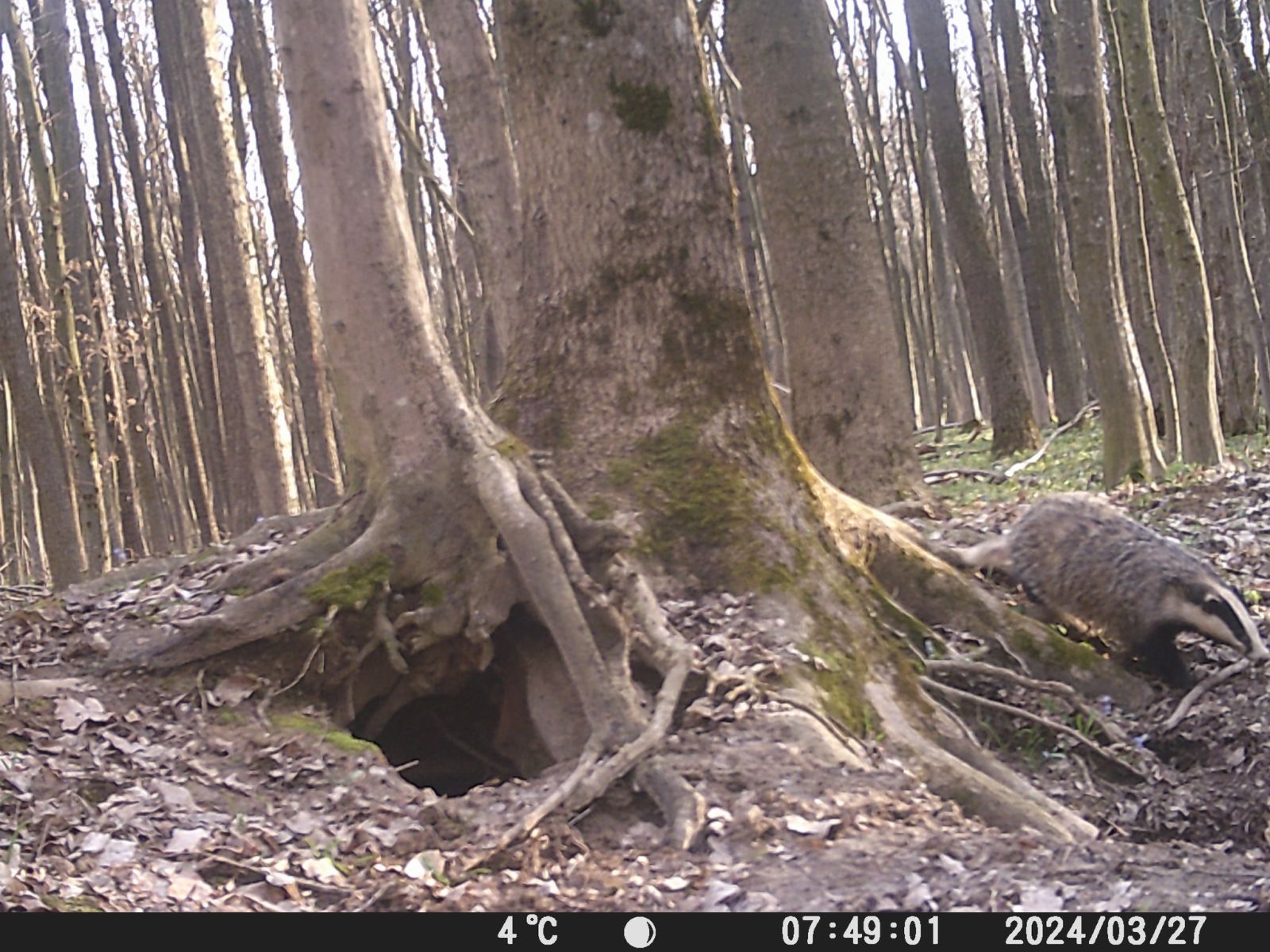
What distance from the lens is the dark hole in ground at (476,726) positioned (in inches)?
225

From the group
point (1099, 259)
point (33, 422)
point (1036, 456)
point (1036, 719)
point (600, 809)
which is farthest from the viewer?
point (1036, 456)

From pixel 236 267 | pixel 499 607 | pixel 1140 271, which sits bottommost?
pixel 499 607

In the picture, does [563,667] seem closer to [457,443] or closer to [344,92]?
[457,443]

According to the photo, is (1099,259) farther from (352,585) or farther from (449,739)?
(352,585)

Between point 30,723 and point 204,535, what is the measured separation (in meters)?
13.4

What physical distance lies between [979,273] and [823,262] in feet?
23.2

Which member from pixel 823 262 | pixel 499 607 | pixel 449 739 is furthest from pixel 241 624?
pixel 823 262

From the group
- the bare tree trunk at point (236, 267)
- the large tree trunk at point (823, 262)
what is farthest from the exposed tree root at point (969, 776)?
the bare tree trunk at point (236, 267)

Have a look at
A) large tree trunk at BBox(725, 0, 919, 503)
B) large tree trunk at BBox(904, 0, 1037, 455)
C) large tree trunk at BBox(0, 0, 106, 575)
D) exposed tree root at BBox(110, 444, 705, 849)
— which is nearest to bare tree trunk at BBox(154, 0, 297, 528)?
large tree trunk at BBox(0, 0, 106, 575)

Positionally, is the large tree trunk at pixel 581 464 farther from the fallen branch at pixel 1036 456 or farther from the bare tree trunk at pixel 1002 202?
the bare tree trunk at pixel 1002 202

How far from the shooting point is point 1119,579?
21.7ft

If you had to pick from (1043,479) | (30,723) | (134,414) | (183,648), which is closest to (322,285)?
(183,648)

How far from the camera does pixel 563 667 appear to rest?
5.50 metres

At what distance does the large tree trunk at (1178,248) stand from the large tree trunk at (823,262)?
3447mm
